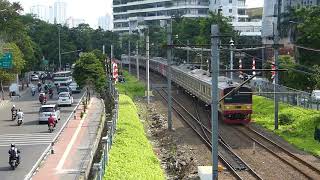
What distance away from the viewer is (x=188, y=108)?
1820 inches

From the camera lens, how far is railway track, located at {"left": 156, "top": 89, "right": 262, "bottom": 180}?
22156 mm

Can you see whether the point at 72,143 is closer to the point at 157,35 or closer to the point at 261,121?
the point at 261,121

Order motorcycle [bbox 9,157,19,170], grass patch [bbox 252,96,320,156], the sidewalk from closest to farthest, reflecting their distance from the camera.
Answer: the sidewalk → motorcycle [bbox 9,157,19,170] → grass patch [bbox 252,96,320,156]

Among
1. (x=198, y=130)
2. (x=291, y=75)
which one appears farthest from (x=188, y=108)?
(x=198, y=130)

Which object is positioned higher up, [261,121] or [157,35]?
[157,35]

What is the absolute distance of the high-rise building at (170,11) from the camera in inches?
4771

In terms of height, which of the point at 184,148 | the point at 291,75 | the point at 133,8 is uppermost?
the point at 133,8

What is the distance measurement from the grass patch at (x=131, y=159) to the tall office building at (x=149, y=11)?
99.0 m

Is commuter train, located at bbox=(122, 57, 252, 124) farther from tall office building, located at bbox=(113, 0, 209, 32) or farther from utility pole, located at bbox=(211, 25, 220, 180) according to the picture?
tall office building, located at bbox=(113, 0, 209, 32)

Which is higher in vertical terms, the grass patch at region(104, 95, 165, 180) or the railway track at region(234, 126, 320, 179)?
the grass patch at region(104, 95, 165, 180)

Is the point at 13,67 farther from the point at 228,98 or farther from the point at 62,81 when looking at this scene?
the point at 228,98

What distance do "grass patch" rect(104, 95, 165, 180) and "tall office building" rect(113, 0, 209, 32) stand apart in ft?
325

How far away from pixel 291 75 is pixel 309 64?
11.1 ft

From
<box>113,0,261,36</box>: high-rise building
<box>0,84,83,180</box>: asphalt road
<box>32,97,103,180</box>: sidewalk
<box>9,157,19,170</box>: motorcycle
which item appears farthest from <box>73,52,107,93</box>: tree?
<box>113,0,261,36</box>: high-rise building
